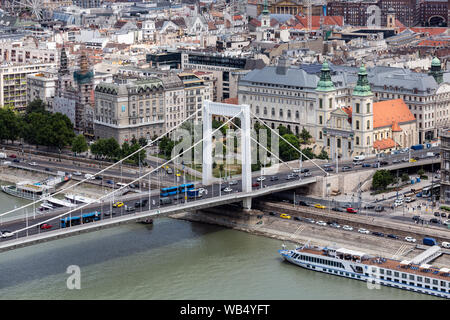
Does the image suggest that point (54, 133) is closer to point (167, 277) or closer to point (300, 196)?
point (300, 196)

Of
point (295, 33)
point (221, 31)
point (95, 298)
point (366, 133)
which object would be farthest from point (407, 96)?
point (221, 31)

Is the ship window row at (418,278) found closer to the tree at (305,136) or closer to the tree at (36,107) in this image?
the tree at (305,136)

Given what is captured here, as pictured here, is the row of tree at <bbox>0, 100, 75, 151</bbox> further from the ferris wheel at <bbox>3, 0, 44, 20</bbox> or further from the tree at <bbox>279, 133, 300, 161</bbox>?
the ferris wheel at <bbox>3, 0, 44, 20</bbox>

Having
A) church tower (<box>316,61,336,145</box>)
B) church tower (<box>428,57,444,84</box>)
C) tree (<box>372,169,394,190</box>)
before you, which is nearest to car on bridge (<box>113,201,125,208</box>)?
tree (<box>372,169,394,190</box>)

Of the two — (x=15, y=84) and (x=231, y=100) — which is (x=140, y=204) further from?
(x=15, y=84)

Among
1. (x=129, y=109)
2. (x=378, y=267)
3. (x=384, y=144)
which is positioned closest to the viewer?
(x=378, y=267)

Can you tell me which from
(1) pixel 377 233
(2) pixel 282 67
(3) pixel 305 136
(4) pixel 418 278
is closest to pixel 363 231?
(1) pixel 377 233
